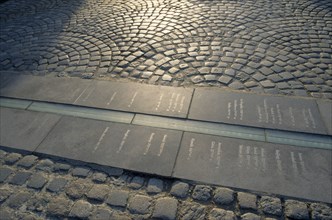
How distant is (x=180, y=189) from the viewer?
282 centimetres

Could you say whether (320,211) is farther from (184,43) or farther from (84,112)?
(184,43)

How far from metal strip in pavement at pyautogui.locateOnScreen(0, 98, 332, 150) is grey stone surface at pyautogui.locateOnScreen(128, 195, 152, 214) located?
104 centimetres

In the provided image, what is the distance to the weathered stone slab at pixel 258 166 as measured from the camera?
9.05 feet

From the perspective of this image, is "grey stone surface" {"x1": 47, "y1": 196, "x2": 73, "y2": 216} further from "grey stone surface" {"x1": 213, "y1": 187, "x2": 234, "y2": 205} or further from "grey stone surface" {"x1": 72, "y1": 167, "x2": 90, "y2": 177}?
"grey stone surface" {"x1": 213, "y1": 187, "x2": 234, "y2": 205}

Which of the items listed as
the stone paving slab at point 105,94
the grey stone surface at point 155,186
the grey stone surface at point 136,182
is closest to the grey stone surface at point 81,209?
the grey stone surface at point 136,182

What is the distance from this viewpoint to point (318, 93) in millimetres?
3877

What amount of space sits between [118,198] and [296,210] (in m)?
1.71

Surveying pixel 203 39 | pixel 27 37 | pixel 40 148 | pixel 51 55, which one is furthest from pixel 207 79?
pixel 27 37

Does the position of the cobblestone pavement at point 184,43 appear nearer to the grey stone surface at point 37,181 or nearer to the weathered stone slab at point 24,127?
the weathered stone slab at point 24,127

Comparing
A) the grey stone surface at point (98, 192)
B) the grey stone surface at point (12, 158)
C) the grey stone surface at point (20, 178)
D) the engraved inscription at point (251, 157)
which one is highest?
the grey stone surface at point (12, 158)

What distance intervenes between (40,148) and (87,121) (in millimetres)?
666

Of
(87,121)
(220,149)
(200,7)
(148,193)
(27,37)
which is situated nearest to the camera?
(148,193)

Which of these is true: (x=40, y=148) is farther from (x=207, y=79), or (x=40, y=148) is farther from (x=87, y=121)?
(x=207, y=79)

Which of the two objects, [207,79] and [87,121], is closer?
[87,121]
